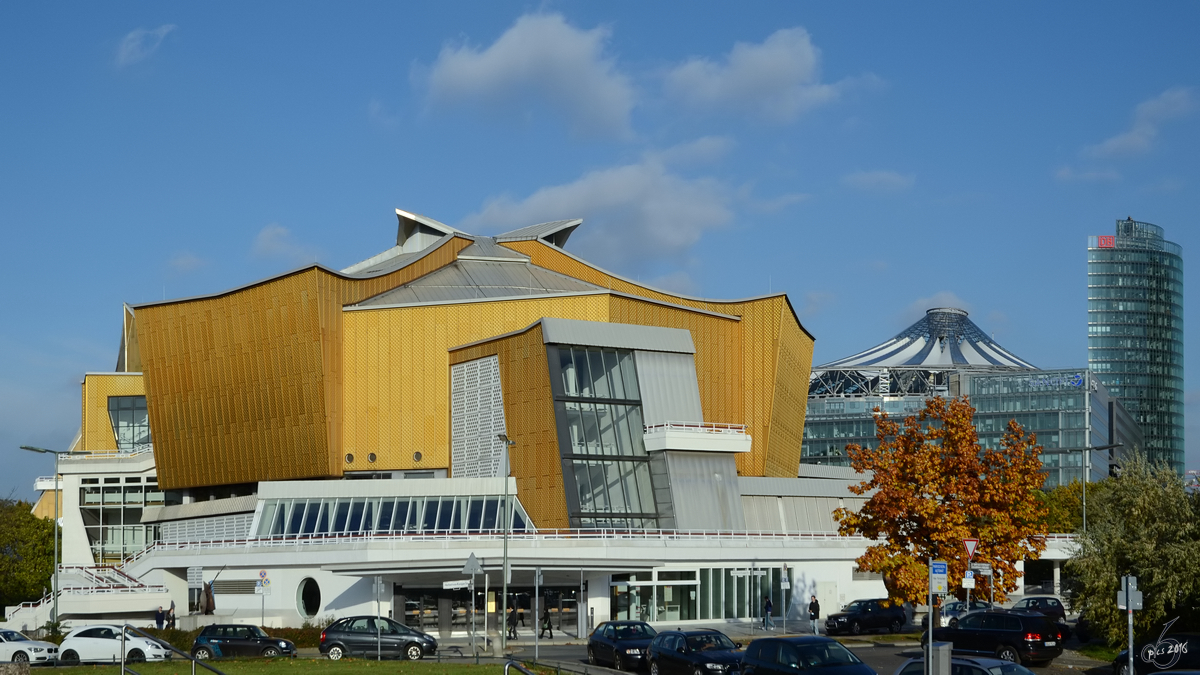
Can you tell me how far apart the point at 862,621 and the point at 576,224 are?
5339cm

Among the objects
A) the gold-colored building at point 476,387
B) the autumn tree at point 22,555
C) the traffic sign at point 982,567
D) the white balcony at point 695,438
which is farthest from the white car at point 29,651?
the autumn tree at point 22,555

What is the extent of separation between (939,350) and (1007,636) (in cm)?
14595

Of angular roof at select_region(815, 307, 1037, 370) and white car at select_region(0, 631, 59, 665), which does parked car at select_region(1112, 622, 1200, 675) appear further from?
angular roof at select_region(815, 307, 1037, 370)

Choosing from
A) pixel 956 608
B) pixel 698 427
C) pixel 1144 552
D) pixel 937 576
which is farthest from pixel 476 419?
pixel 937 576

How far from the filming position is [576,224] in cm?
10219

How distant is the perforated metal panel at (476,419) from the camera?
7012 cm

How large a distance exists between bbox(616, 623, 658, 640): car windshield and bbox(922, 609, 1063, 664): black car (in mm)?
8045

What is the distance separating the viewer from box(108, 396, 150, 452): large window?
3861 inches

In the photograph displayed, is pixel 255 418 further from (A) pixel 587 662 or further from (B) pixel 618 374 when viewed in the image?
(A) pixel 587 662

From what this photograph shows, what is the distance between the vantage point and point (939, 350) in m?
179

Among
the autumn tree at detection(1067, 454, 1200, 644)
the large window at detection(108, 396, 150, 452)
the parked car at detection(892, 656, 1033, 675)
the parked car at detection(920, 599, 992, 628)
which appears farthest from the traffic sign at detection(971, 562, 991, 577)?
the large window at detection(108, 396, 150, 452)

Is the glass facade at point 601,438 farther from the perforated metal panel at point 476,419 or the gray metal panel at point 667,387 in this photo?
the perforated metal panel at point 476,419

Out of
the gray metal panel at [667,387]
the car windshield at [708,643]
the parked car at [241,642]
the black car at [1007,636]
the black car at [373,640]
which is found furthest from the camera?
the gray metal panel at [667,387]

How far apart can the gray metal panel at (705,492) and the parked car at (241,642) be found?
2537cm
